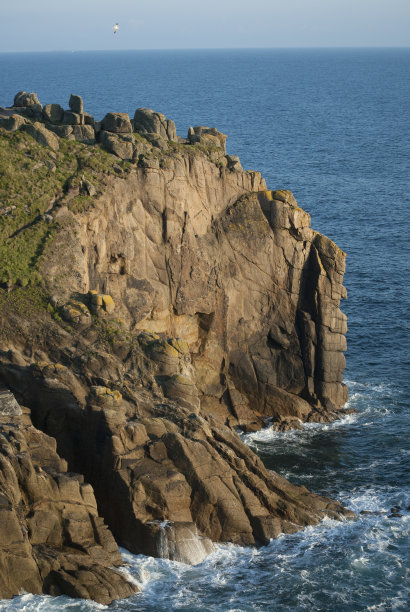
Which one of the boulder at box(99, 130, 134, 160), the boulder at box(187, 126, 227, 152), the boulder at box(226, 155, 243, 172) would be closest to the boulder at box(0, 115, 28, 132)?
the boulder at box(99, 130, 134, 160)

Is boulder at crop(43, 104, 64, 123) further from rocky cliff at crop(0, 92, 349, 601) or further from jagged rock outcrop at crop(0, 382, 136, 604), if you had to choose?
jagged rock outcrop at crop(0, 382, 136, 604)

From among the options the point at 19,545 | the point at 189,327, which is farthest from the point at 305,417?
the point at 19,545

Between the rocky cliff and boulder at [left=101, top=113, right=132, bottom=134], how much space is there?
12 centimetres

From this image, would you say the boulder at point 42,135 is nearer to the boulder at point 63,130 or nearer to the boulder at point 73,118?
the boulder at point 63,130

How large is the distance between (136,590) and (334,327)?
3096cm

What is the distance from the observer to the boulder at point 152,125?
236ft

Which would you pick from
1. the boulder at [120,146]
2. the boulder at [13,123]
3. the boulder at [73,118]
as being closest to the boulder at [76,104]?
the boulder at [73,118]

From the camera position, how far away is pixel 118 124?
70562 millimetres

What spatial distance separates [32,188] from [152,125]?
37.7ft

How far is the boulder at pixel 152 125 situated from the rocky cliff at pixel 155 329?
0.15 m

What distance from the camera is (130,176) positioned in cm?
6706

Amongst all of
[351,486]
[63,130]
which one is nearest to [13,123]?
[63,130]

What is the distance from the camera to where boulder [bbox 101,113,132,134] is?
231 feet

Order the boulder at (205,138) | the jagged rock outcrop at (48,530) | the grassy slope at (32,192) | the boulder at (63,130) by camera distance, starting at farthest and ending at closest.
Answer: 1. the boulder at (205,138)
2. the boulder at (63,130)
3. the grassy slope at (32,192)
4. the jagged rock outcrop at (48,530)
